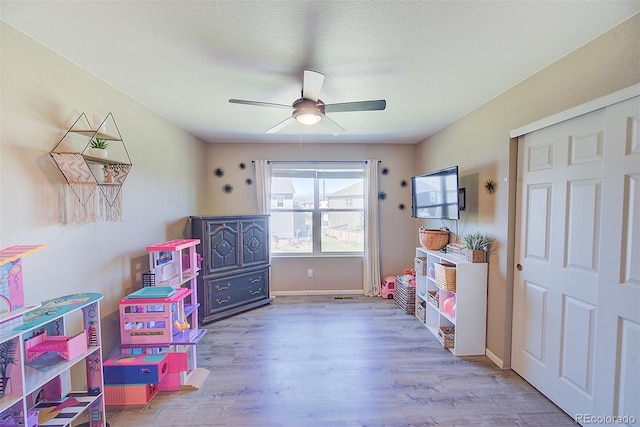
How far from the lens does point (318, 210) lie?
4203 millimetres

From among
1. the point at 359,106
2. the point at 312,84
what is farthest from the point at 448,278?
the point at 312,84

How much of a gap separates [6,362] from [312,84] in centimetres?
217

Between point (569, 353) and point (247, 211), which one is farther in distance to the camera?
point (247, 211)

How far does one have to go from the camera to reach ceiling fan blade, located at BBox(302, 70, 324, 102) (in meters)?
1.66

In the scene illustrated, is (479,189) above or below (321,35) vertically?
below

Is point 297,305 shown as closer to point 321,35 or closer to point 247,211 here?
point 247,211

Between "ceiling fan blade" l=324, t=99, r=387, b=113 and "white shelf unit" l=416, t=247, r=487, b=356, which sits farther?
"white shelf unit" l=416, t=247, r=487, b=356

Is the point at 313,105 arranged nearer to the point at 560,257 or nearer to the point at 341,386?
the point at 560,257

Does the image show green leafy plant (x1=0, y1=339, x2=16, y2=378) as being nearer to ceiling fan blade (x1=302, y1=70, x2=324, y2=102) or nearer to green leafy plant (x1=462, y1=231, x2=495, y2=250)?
ceiling fan blade (x1=302, y1=70, x2=324, y2=102)

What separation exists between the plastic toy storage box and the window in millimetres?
2246

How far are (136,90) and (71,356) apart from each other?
6.69 feet

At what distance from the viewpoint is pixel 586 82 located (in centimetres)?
158

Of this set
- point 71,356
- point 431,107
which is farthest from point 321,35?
point 71,356

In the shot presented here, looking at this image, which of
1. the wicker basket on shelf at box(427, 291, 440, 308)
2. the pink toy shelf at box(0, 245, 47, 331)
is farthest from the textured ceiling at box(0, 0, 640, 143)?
the wicker basket on shelf at box(427, 291, 440, 308)
